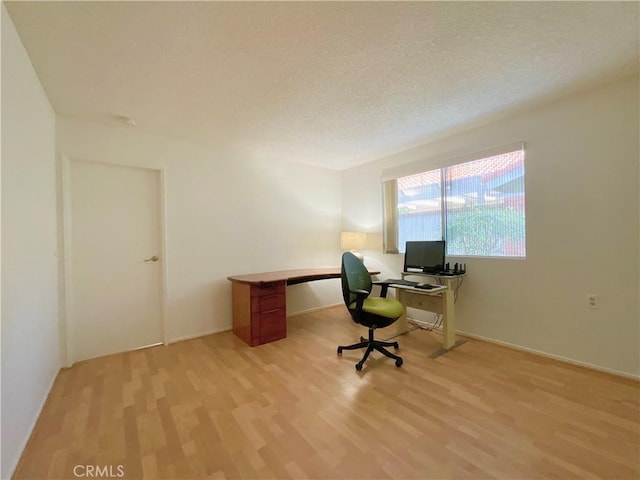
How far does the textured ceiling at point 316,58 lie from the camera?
1.46 meters

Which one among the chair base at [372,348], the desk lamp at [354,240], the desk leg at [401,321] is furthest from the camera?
the desk lamp at [354,240]

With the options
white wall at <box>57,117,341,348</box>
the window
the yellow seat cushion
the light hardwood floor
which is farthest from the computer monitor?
white wall at <box>57,117,341,348</box>

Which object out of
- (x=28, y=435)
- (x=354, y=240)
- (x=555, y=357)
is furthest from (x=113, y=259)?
(x=555, y=357)

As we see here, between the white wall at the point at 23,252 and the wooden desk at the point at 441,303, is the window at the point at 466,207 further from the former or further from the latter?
the white wall at the point at 23,252

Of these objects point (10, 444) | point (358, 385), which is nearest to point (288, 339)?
point (358, 385)

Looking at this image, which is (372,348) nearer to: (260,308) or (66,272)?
(260,308)

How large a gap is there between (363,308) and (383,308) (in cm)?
20

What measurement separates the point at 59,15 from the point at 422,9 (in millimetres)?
2015

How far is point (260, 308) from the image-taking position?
3.03 meters

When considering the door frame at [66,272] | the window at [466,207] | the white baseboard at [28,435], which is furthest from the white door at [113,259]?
the window at [466,207]

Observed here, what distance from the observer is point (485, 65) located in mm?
1944

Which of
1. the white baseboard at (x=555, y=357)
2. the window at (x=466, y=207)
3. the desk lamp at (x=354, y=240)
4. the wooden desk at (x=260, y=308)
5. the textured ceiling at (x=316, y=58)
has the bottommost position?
the white baseboard at (x=555, y=357)

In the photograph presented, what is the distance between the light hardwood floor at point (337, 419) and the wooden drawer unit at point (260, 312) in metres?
0.39

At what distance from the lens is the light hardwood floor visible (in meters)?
1.37
